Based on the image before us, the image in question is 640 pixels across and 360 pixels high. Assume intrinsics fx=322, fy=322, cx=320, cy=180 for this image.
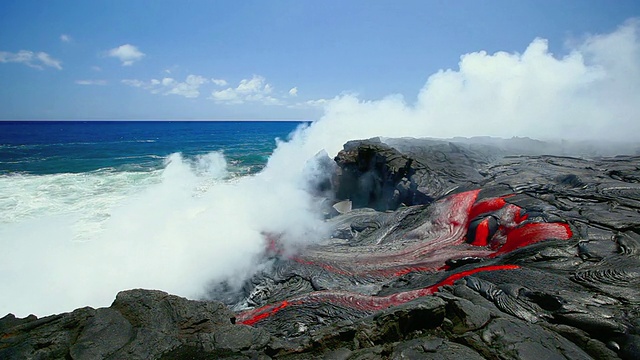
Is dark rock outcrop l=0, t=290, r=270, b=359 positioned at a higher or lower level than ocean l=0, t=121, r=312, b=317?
higher

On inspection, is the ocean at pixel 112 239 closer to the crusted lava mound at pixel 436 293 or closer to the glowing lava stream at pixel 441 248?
the crusted lava mound at pixel 436 293

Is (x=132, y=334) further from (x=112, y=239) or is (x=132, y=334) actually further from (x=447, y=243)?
(x=112, y=239)

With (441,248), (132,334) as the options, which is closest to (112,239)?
(132,334)

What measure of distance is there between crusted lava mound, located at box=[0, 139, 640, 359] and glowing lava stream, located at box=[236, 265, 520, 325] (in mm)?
47

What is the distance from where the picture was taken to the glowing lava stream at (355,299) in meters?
7.26

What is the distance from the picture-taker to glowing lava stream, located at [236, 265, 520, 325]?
7258 mm

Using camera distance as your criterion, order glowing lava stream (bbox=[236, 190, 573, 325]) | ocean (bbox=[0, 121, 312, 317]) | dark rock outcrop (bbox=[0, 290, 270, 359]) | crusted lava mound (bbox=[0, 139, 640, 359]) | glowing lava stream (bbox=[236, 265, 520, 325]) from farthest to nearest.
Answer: ocean (bbox=[0, 121, 312, 317]), glowing lava stream (bbox=[236, 190, 573, 325]), glowing lava stream (bbox=[236, 265, 520, 325]), crusted lava mound (bbox=[0, 139, 640, 359]), dark rock outcrop (bbox=[0, 290, 270, 359])

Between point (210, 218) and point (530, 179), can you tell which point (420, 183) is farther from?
point (210, 218)

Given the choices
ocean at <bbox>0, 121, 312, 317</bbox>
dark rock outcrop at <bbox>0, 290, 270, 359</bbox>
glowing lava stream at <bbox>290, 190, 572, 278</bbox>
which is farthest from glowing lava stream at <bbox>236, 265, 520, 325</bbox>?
ocean at <bbox>0, 121, 312, 317</bbox>

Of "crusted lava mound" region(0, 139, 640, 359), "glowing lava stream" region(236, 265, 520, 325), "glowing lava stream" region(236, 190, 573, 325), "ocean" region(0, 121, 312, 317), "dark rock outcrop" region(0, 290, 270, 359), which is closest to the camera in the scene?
"dark rock outcrop" region(0, 290, 270, 359)

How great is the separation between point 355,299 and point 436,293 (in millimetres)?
2687

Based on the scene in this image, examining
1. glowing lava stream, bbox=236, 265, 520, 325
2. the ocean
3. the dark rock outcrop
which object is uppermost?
the dark rock outcrop

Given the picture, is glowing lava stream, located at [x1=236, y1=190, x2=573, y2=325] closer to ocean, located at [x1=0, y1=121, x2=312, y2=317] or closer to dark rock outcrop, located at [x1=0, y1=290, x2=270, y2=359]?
dark rock outcrop, located at [x1=0, y1=290, x2=270, y2=359]

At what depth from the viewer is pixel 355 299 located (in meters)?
7.77
